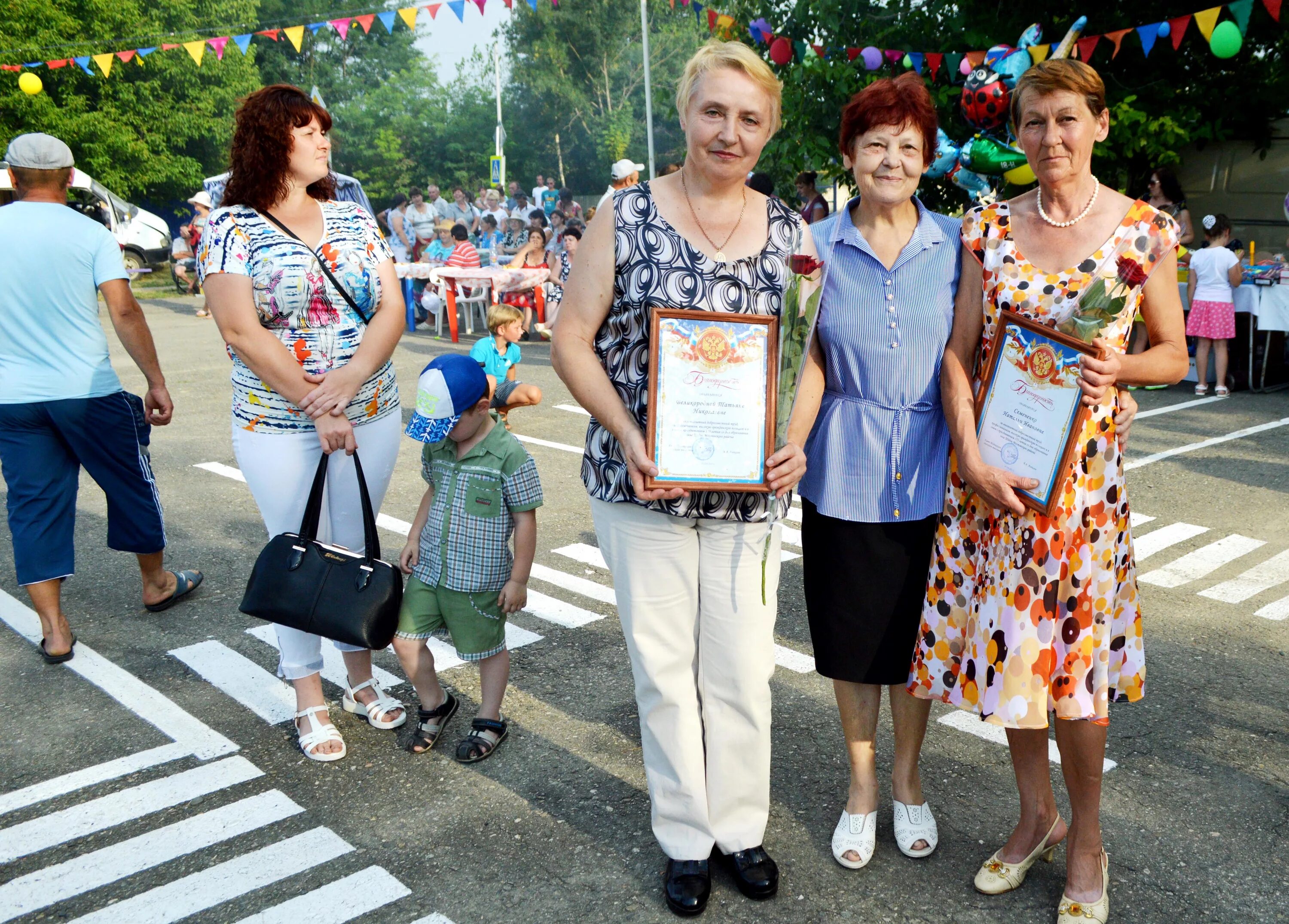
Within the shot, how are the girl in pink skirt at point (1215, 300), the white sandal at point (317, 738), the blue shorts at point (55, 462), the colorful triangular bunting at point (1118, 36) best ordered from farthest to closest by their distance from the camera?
the colorful triangular bunting at point (1118, 36), the girl in pink skirt at point (1215, 300), the blue shorts at point (55, 462), the white sandal at point (317, 738)

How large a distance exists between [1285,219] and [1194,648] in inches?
418

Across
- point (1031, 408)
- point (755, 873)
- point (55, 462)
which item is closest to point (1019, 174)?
point (1031, 408)

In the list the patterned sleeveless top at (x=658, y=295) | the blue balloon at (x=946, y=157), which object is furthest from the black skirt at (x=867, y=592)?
the blue balloon at (x=946, y=157)

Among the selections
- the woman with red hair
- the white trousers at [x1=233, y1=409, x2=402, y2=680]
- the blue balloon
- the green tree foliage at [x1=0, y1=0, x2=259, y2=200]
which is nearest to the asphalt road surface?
the white trousers at [x1=233, y1=409, x2=402, y2=680]

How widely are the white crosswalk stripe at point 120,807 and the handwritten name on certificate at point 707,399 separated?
2057 millimetres

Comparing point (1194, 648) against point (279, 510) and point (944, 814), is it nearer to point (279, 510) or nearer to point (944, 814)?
point (944, 814)

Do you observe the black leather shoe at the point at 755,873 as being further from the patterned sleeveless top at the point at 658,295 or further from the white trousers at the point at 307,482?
the white trousers at the point at 307,482

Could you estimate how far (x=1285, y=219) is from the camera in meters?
12.9

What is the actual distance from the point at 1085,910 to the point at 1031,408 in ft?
4.21

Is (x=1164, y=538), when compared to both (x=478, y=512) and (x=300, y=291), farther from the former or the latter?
(x=300, y=291)

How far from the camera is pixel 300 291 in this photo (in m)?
3.37

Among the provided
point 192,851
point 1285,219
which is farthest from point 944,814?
point 1285,219

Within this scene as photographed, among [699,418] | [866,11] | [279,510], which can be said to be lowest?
[279,510]

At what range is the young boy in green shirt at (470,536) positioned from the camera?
140 inches
